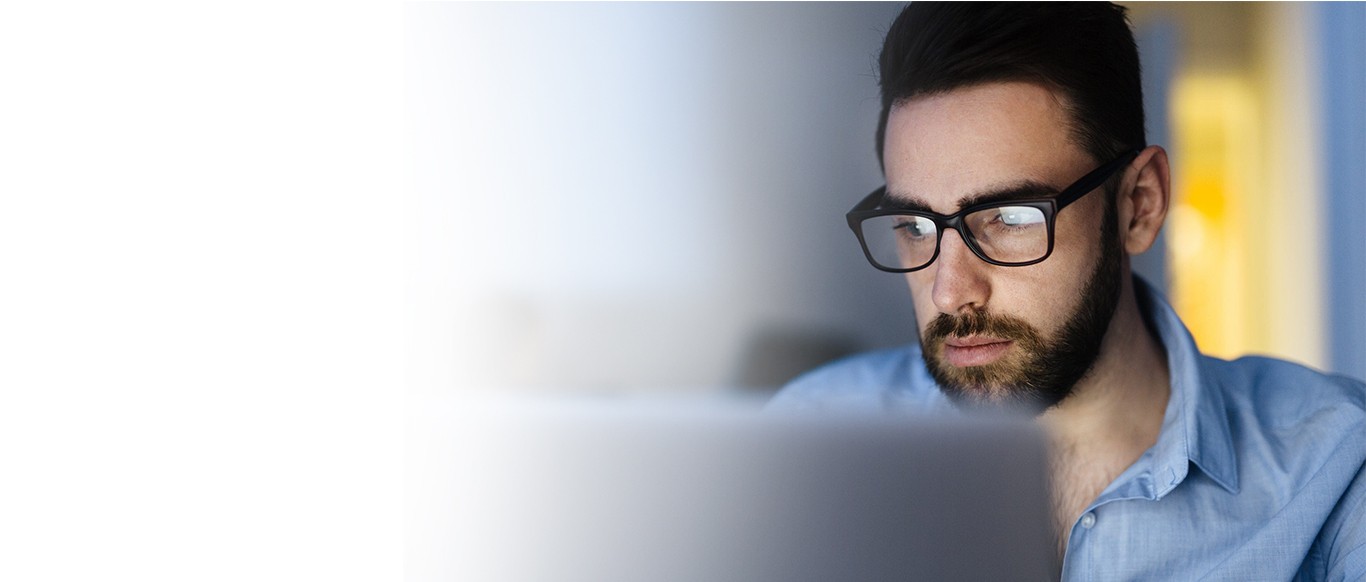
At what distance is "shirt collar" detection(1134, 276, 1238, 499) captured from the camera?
27.0 inches

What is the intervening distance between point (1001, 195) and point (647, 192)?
1.65 ft

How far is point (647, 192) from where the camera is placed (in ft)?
3.36

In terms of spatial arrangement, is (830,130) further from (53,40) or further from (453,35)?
(53,40)

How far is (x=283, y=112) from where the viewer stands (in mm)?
665

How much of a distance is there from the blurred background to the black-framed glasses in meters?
0.06

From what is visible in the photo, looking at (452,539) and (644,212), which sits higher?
(644,212)

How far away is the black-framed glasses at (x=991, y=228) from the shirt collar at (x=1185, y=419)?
0.71 ft

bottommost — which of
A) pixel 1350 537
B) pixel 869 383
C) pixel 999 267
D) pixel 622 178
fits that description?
pixel 1350 537

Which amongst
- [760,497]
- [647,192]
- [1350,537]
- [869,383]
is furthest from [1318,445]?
[647,192]

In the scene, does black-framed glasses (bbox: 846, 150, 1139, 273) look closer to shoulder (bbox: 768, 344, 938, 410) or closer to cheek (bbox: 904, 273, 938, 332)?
cheek (bbox: 904, 273, 938, 332)

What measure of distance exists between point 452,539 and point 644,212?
556 millimetres

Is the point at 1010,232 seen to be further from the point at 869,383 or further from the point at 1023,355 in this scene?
the point at 869,383

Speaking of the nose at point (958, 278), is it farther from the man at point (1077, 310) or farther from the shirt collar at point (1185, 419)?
the shirt collar at point (1185, 419)

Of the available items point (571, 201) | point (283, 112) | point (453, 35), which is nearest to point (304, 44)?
point (283, 112)
